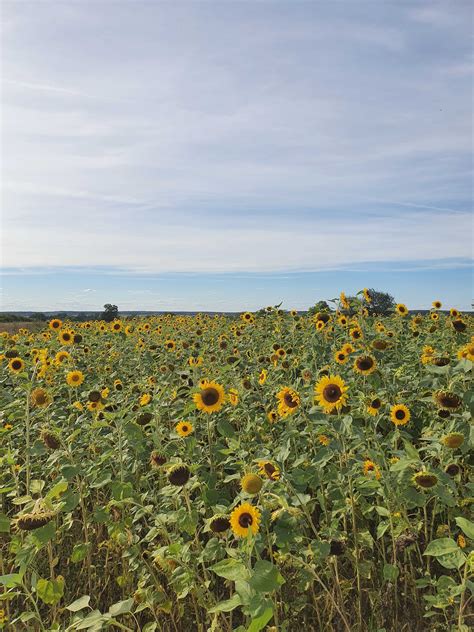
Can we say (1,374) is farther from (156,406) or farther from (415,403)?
(415,403)

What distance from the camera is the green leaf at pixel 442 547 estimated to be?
7.66 feet

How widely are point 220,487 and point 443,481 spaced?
232 cm

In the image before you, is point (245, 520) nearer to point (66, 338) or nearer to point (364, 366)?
point (364, 366)

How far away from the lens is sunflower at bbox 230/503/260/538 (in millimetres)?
2549

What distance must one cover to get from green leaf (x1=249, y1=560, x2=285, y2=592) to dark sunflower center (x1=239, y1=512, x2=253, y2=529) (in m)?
0.45

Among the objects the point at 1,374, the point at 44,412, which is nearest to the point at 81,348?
the point at 1,374

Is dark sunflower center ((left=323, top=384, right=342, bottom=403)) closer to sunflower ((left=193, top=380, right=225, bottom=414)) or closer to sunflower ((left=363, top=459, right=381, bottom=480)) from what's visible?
sunflower ((left=363, top=459, right=381, bottom=480))

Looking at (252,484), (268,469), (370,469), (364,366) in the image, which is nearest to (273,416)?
(364,366)

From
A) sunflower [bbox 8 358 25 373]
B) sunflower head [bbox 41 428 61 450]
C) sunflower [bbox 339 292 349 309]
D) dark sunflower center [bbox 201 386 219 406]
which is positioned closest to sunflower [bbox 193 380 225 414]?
dark sunflower center [bbox 201 386 219 406]

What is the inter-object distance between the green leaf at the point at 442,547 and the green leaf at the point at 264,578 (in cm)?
76

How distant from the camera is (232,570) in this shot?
2.25 metres

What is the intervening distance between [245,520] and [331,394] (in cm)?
134

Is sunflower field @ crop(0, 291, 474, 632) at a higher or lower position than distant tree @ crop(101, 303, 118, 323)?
lower

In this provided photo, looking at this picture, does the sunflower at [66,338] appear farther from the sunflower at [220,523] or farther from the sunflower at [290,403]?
the sunflower at [220,523]
